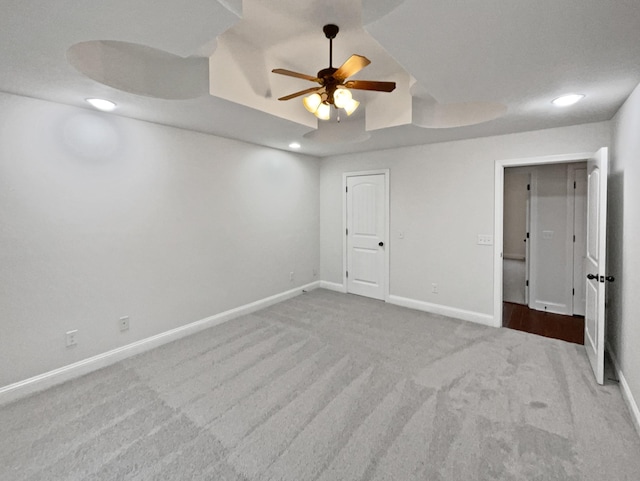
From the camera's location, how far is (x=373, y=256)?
4.90 metres

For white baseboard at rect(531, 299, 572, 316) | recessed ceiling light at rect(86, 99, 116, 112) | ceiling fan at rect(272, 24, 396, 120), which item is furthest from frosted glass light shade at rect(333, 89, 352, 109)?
white baseboard at rect(531, 299, 572, 316)

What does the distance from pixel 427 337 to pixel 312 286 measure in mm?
2352

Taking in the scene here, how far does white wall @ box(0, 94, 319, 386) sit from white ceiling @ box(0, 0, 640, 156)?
29cm

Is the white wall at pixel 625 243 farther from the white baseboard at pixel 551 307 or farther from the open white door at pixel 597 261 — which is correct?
the white baseboard at pixel 551 307

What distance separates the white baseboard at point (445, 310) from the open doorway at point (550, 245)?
0.29 m

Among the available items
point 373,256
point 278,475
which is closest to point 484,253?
point 373,256

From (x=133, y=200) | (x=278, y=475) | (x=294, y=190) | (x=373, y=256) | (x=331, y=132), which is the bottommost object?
(x=278, y=475)

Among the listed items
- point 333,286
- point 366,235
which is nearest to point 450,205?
point 366,235

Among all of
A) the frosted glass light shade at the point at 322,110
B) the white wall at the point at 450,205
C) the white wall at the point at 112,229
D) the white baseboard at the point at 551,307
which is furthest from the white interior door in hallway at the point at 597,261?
the white wall at the point at 112,229

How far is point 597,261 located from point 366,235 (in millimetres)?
2839

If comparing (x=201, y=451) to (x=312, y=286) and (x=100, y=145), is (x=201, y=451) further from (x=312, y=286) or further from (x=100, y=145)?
(x=312, y=286)

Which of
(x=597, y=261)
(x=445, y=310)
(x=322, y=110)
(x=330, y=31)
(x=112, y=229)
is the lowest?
(x=445, y=310)

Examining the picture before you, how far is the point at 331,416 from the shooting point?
2152 mm

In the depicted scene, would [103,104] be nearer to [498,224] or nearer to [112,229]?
[112,229]
